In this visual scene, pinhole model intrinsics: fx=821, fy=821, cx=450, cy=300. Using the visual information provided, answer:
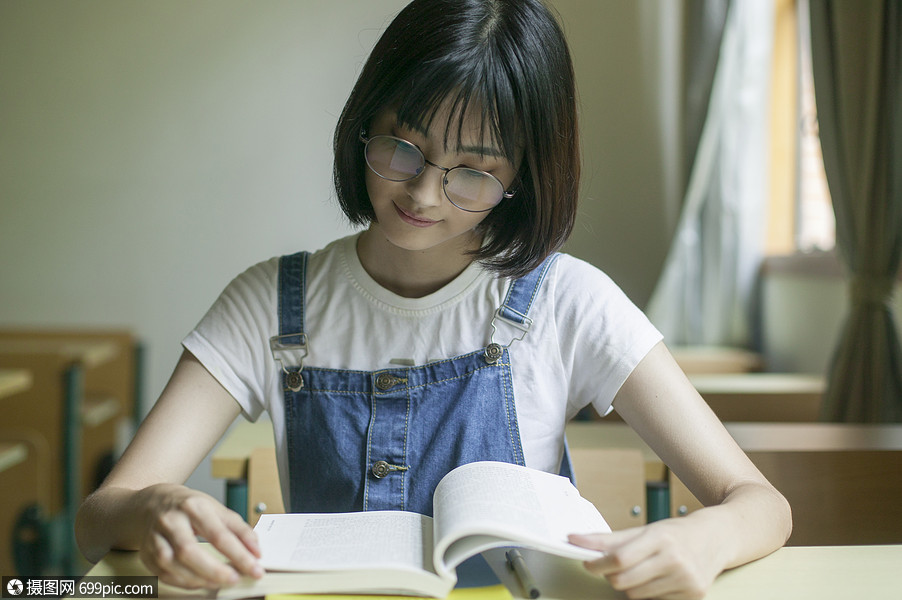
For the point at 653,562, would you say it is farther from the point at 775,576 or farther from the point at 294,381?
the point at 294,381

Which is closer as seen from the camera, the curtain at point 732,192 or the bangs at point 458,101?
the bangs at point 458,101

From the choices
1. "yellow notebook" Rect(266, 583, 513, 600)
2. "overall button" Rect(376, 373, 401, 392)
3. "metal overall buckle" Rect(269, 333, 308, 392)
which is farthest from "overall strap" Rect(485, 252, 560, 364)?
"yellow notebook" Rect(266, 583, 513, 600)

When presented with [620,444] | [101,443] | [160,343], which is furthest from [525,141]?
[101,443]

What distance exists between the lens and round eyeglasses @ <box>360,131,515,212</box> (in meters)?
0.94

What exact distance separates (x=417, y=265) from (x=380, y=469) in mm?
279

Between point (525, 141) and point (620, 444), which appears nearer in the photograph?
point (525, 141)

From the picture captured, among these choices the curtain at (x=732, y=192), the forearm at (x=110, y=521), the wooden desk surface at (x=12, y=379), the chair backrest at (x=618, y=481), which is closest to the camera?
the forearm at (x=110, y=521)

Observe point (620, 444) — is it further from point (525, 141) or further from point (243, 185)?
point (243, 185)

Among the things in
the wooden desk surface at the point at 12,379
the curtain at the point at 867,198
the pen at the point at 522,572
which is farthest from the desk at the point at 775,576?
the wooden desk surface at the point at 12,379

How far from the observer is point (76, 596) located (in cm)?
70

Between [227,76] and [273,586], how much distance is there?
1042mm

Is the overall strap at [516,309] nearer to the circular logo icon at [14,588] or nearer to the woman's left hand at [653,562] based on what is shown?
the woman's left hand at [653,562]

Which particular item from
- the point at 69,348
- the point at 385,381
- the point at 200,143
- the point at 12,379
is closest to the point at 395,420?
the point at 385,381

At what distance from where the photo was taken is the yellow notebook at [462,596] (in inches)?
26.9
